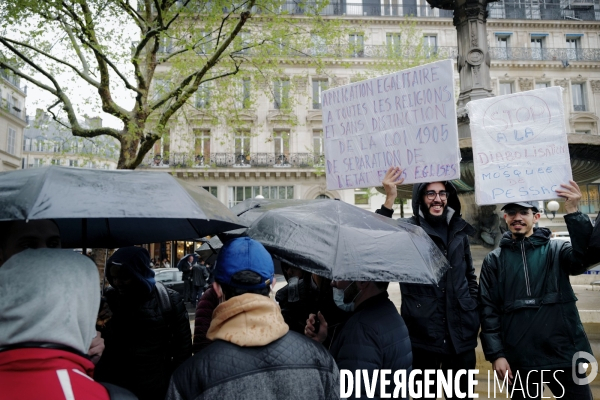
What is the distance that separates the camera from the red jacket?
120cm

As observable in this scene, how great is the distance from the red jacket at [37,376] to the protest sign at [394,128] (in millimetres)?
2327

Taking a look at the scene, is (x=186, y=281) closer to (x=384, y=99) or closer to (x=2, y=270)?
(x=384, y=99)

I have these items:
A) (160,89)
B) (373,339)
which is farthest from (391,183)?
(160,89)

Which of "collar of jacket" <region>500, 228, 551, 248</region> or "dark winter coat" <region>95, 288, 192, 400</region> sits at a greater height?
"collar of jacket" <region>500, 228, 551, 248</region>

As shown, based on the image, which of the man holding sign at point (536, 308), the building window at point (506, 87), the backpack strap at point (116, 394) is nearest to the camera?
the backpack strap at point (116, 394)

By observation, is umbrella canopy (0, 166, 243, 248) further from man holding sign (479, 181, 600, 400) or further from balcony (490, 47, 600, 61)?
balcony (490, 47, 600, 61)

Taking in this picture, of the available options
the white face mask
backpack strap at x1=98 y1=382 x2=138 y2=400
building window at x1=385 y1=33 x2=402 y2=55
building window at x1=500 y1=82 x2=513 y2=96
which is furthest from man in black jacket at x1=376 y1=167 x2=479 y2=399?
building window at x1=500 y1=82 x2=513 y2=96

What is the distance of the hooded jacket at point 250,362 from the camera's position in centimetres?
149

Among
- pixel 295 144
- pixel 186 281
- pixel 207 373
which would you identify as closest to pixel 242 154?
pixel 295 144

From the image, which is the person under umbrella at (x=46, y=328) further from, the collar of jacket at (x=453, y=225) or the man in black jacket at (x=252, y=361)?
the collar of jacket at (x=453, y=225)

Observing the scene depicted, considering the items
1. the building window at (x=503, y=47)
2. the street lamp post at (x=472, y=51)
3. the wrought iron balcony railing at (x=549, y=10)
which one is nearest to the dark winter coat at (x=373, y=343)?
the street lamp post at (x=472, y=51)

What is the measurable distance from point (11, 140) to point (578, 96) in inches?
1884

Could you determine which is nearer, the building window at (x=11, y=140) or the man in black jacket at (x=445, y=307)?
the man in black jacket at (x=445, y=307)

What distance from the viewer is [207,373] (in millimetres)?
1499
